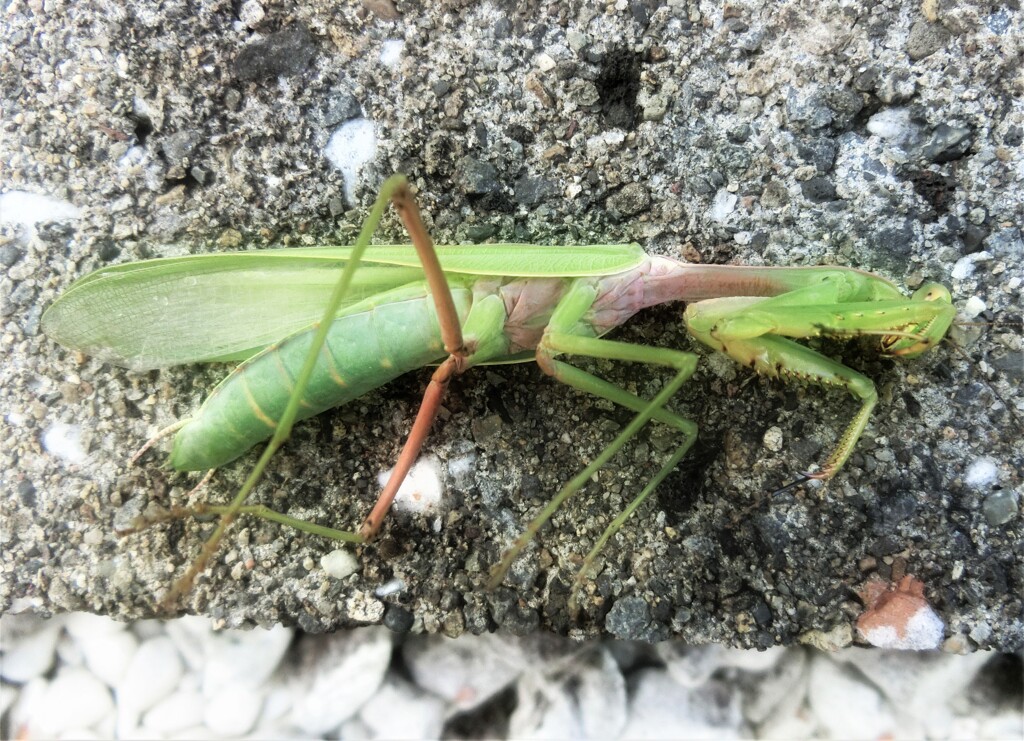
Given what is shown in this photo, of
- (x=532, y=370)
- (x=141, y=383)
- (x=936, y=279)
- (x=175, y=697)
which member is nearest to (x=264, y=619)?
(x=175, y=697)

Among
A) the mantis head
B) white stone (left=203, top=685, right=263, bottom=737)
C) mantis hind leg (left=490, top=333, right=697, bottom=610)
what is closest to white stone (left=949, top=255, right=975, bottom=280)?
the mantis head

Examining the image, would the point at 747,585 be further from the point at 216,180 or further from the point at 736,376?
the point at 216,180

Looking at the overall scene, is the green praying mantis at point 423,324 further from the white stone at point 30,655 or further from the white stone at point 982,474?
the white stone at point 30,655

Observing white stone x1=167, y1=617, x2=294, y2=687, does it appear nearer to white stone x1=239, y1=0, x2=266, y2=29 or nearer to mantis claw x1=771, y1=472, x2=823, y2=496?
mantis claw x1=771, y1=472, x2=823, y2=496

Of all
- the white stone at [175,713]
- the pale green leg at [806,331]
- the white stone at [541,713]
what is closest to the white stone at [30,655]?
the white stone at [175,713]

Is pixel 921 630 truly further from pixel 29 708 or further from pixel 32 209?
pixel 32 209

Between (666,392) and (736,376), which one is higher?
(666,392)
